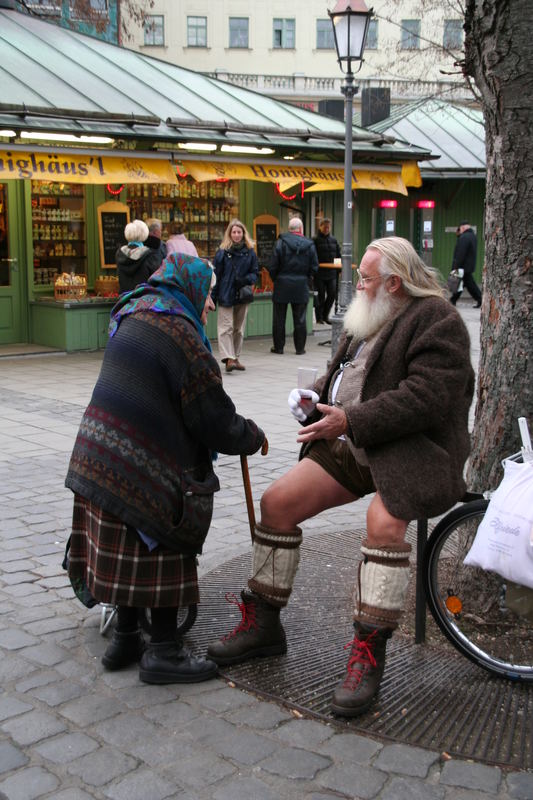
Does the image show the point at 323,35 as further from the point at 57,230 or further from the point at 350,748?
the point at 350,748

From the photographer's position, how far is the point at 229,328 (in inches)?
458

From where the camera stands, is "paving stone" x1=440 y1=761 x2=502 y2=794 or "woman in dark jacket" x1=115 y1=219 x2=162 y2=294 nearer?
"paving stone" x1=440 y1=761 x2=502 y2=794

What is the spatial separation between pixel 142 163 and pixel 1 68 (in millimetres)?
2116

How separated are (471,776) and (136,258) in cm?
930

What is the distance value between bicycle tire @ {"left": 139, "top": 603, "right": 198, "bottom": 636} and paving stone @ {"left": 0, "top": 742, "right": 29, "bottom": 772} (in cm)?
71

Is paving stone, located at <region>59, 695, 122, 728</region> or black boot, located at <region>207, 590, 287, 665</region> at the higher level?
black boot, located at <region>207, 590, 287, 665</region>

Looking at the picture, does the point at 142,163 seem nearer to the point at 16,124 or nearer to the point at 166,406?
the point at 16,124

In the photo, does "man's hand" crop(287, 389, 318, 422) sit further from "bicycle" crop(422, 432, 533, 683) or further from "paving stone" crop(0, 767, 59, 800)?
"paving stone" crop(0, 767, 59, 800)

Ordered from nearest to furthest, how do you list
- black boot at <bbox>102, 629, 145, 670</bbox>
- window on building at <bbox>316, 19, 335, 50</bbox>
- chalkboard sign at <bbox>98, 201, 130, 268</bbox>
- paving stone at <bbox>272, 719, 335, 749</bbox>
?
paving stone at <bbox>272, 719, 335, 749</bbox> < black boot at <bbox>102, 629, 145, 670</bbox> < chalkboard sign at <bbox>98, 201, 130, 268</bbox> < window on building at <bbox>316, 19, 335, 50</bbox>

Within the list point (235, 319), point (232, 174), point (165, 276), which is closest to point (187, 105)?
point (232, 174)

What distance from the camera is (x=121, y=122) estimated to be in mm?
11602

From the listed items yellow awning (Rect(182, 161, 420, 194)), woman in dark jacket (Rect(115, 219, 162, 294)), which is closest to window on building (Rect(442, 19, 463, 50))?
yellow awning (Rect(182, 161, 420, 194))

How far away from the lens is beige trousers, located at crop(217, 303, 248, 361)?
11562 millimetres

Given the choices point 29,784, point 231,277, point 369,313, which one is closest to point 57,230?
point 231,277
